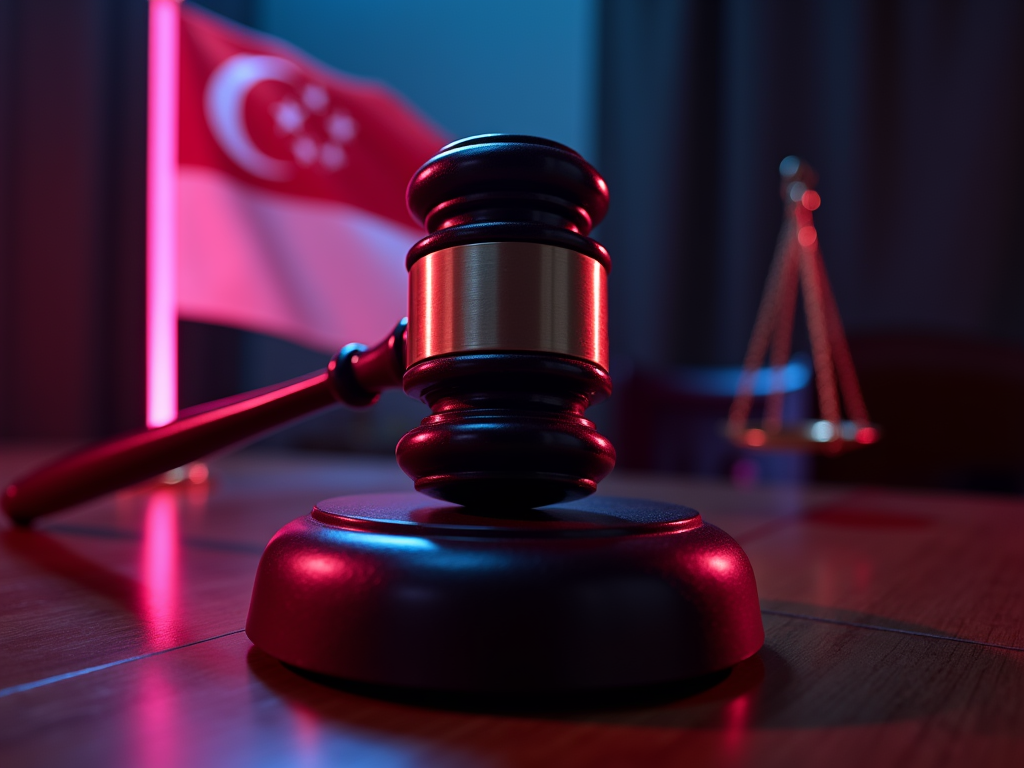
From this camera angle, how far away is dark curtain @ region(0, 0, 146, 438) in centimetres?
322

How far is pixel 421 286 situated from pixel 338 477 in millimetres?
1123

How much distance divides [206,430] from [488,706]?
39 centimetres

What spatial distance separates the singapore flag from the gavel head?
141 cm

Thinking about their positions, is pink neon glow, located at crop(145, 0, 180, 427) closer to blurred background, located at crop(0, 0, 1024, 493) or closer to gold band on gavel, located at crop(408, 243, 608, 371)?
gold band on gavel, located at crop(408, 243, 608, 371)

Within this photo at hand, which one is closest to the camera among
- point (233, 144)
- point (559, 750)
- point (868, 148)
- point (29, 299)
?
point (559, 750)

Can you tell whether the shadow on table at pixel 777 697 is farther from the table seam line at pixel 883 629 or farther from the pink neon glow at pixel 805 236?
the pink neon glow at pixel 805 236

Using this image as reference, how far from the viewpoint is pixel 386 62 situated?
3.79 meters

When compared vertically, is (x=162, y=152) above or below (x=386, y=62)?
below

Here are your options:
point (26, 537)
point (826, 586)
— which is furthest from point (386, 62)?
point (826, 586)

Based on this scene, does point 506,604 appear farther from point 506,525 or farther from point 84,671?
point 84,671

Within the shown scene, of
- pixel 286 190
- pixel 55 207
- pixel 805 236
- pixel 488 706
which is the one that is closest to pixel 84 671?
pixel 488 706

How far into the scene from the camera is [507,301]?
38cm

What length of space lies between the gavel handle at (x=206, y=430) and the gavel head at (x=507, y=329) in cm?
11

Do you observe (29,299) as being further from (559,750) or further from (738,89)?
(559,750)
